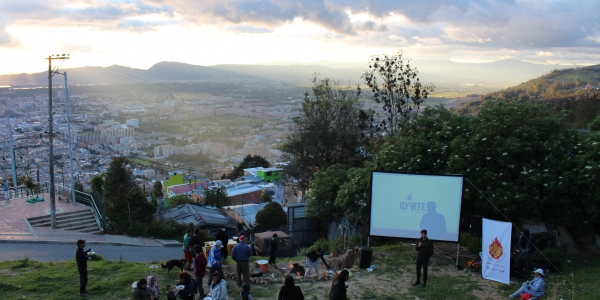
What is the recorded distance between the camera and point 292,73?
12512 cm

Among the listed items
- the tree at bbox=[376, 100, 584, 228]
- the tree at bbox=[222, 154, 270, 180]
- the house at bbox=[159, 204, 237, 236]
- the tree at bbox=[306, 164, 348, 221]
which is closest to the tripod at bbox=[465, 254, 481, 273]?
the tree at bbox=[376, 100, 584, 228]

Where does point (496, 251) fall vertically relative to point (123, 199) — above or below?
above

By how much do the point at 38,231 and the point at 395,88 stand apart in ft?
66.7

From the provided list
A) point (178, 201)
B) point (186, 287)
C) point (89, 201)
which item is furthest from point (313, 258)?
point (178, 201)

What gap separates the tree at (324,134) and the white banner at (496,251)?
15.7m

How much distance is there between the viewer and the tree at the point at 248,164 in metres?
46.2

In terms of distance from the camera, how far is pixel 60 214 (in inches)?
731

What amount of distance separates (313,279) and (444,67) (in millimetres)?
132370

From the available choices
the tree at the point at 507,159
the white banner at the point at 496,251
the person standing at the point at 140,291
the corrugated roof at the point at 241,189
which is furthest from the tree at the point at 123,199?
the white banner at the point at 496,251

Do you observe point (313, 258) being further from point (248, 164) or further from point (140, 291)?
point (248, 164)

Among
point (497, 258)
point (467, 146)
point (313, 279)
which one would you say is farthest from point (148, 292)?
point (467, 146)

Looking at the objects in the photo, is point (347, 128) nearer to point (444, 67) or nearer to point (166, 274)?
point (166, 274)

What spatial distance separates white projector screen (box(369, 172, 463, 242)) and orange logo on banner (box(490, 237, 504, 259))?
4.42 feet

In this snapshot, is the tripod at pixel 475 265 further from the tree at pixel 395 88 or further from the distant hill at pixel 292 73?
the distant hill at pixel 292 73
